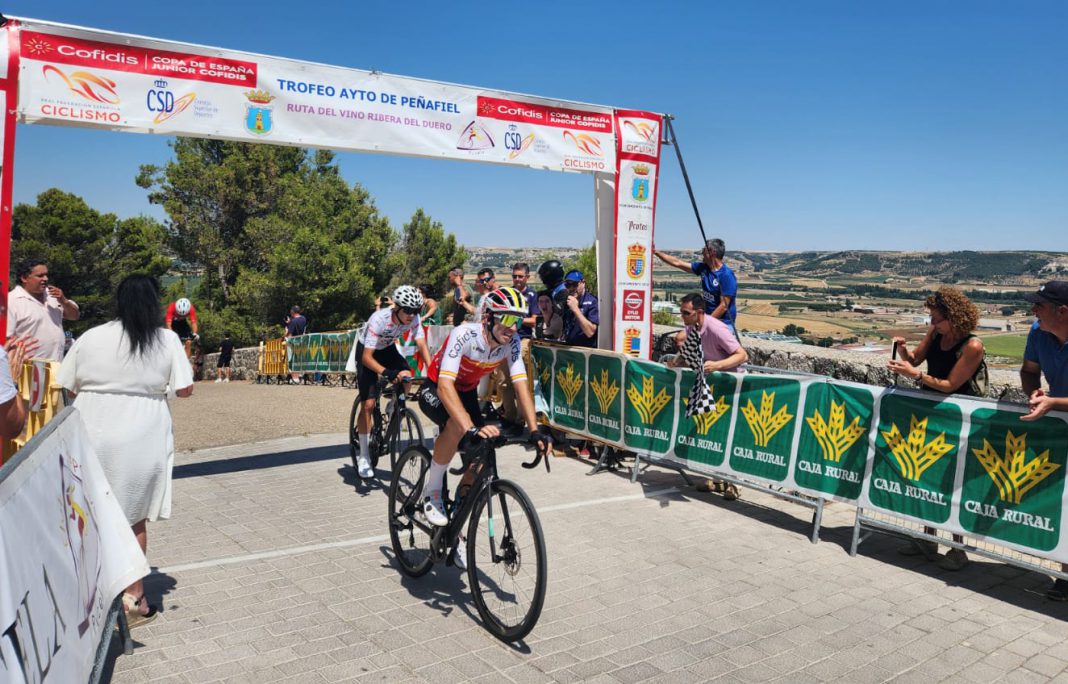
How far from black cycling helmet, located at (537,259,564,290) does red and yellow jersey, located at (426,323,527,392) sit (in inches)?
189

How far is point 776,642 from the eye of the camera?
14.7 ft

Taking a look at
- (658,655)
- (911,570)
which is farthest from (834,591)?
(658,655)

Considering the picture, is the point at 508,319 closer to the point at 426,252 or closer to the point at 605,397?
the point at 605,397

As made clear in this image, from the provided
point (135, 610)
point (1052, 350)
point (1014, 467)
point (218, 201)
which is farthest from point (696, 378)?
point (218, 201)

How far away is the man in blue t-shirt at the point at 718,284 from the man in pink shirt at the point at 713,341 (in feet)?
4.20

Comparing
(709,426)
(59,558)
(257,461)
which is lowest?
(257,461)

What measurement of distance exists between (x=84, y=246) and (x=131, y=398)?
170 feet

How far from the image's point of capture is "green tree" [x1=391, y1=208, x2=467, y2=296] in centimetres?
5878

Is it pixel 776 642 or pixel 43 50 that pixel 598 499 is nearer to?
pixel 776 642

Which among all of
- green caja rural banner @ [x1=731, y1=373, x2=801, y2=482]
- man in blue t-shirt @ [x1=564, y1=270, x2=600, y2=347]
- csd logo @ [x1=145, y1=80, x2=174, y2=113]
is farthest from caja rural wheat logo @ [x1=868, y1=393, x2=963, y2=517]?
csd logo @ [x1=145, y1=80, x2=174, y2=113]

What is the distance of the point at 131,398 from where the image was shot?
4477mm

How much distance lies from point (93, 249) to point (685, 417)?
51.1 m

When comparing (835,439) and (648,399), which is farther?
(648,399)

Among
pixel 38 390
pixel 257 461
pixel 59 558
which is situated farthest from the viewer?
pixel 257 461
